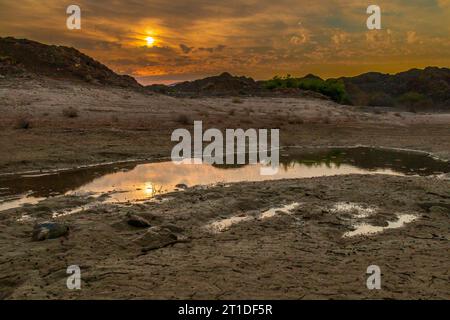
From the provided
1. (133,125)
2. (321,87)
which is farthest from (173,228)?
(321,87)

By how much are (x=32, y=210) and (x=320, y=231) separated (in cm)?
525

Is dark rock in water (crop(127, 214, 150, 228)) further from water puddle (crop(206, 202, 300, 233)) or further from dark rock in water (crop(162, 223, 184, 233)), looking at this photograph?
water puddle (crop(206, 202, 300, 233))

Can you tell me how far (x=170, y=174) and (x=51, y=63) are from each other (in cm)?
3186

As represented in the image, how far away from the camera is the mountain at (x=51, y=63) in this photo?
36719 mm

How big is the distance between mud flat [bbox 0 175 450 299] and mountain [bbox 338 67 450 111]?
47133 millimetres

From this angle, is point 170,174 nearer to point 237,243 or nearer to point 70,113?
point 237,243

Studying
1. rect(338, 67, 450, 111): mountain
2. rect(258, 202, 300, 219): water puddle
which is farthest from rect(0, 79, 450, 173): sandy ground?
rect(338, 67, 450, 111): mountain

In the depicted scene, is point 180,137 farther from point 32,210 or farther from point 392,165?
point 32,210

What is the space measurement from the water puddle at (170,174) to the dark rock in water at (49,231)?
270cm

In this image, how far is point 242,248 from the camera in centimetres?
650

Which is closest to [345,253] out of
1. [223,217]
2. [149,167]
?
[223,217]

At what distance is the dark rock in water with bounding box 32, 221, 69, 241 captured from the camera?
686 centimetres

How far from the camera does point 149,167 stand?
14695 millimetres

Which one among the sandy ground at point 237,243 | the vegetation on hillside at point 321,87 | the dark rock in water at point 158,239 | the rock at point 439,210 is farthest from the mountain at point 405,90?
the dark rock in water at point 158,239
